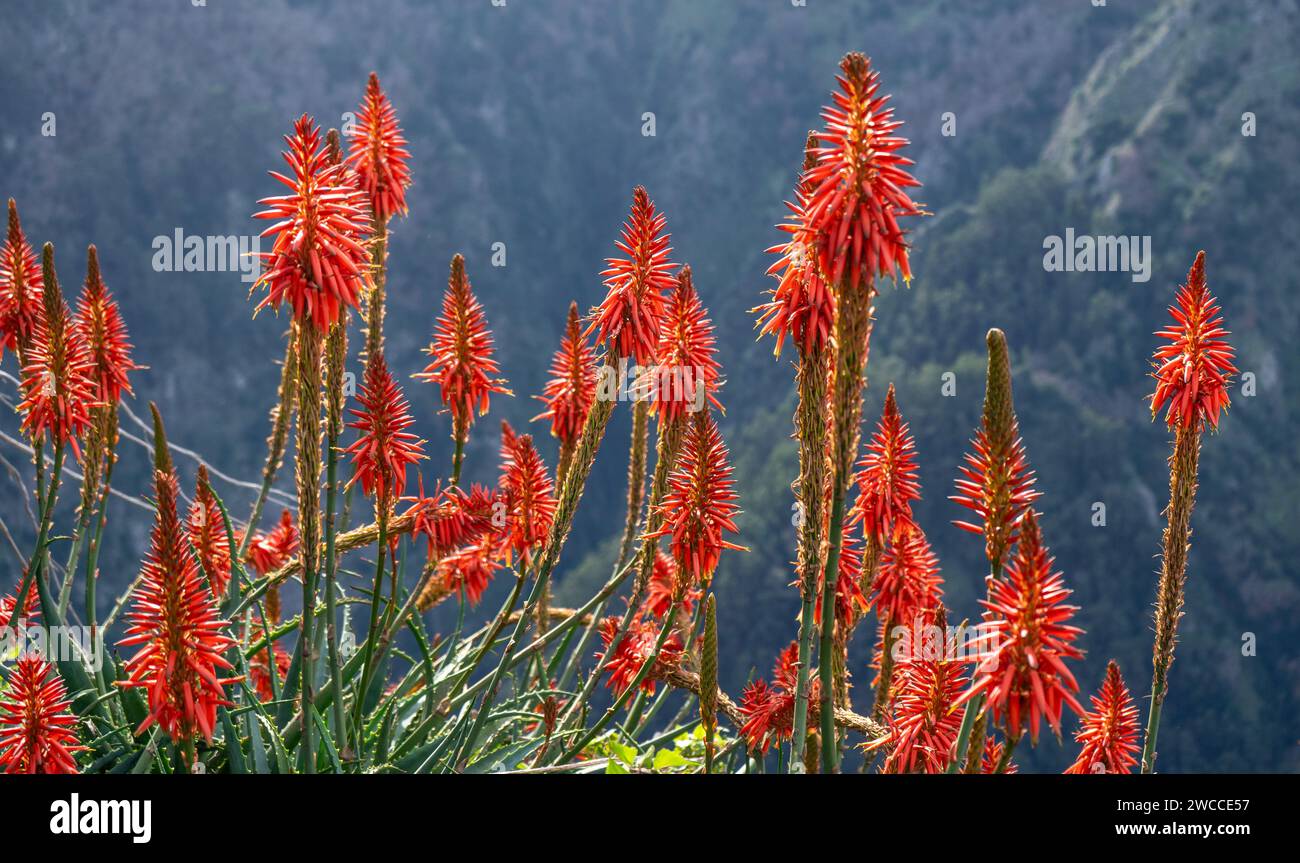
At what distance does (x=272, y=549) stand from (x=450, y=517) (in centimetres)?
177

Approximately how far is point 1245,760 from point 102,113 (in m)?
66.5

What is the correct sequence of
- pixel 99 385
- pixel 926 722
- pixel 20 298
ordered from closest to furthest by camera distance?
pixel 926 722
pixel 99 385
pixel 20 298

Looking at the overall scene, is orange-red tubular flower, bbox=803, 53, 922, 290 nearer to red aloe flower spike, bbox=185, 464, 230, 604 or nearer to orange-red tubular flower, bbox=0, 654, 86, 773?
red aloe flower spike, bbox=185, 464, 230, 604

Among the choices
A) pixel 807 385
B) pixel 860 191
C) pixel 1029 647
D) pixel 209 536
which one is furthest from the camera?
pixel 209 536

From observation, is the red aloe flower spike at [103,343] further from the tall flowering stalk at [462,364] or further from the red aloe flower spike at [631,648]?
the red aloe flower spike at [631,648]

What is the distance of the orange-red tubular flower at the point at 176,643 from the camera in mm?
3643

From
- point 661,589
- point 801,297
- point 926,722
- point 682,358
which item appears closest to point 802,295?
point 801,297

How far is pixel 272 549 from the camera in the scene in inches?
284

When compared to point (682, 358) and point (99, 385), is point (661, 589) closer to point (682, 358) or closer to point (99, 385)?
point (682, 358)

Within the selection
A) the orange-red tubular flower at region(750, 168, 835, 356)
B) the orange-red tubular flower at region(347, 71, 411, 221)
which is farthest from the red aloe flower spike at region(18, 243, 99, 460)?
the orange-red tubular flower at region(750, 168, 835, 356)

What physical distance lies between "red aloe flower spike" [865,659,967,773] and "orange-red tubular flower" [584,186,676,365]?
1.49 m

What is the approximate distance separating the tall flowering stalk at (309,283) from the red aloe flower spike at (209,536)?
0.72m

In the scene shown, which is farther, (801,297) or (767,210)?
(767,210)

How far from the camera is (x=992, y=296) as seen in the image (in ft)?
226
